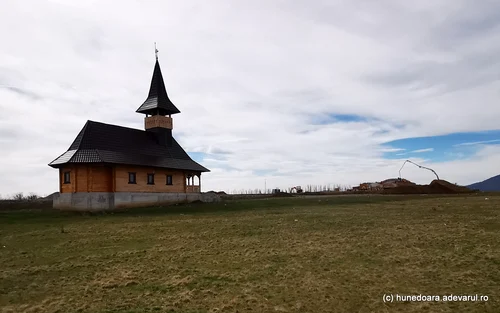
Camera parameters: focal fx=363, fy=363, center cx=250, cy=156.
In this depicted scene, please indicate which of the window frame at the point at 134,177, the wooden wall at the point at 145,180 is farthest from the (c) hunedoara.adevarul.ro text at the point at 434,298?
the window frame at the point at 134,177

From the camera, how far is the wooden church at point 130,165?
30734mm

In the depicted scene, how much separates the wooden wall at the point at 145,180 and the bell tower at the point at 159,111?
13.7 ft

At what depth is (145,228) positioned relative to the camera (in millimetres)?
18625

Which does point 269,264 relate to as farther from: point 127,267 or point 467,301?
point 467,301

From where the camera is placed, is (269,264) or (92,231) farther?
(92,231)

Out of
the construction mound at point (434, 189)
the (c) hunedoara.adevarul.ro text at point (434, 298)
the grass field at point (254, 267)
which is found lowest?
the (c) hunedoara.adevarul.ro text at point (434, 298)

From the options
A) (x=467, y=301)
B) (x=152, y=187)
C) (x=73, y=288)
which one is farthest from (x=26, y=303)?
(x=152, y=187)

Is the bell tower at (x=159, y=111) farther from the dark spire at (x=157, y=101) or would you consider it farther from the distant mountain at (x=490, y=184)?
the distant mountain at (x=490, y=184)

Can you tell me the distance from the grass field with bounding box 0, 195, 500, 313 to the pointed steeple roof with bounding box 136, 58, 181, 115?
24.0 metres

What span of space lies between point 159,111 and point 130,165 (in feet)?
32.1

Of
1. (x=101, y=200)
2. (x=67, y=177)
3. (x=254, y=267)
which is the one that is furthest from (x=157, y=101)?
(x=254, y=267)

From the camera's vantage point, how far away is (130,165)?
108 ft

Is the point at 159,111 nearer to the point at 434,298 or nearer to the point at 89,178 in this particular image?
the point at 89,178

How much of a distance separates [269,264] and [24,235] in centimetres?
1262
